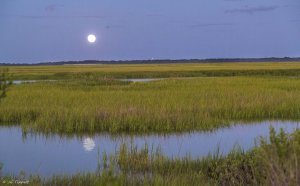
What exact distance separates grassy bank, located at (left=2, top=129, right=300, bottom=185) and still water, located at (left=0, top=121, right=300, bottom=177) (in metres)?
1.00

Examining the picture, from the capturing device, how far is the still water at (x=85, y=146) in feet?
34.4

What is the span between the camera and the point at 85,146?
12.2 m

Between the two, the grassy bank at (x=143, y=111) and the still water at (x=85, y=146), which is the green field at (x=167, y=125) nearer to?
the grassy bank at (x=143, y=111)

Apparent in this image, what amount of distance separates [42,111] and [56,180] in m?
9.13

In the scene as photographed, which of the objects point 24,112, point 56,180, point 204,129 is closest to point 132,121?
point 204,129

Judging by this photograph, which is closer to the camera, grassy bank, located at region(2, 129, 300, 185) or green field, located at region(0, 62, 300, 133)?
grassy bank, located at region(2, 129, 300, 185)

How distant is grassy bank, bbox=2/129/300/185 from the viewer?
5156 mm

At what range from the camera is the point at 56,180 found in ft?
24.2

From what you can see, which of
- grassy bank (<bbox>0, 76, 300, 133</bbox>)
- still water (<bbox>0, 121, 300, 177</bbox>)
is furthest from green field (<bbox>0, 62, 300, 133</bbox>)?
still water (<bbox>0, 121, 300, 177</bbox>)

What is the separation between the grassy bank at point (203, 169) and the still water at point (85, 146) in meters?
1.00

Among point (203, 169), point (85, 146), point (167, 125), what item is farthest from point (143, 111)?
point (203, 169)

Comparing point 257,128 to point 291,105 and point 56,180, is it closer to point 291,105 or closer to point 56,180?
point 291,105

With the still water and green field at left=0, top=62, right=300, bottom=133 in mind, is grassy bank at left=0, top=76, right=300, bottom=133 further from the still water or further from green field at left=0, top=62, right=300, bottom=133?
the still water

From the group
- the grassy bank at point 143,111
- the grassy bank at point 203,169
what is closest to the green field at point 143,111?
the grassy bank at point 143,111
